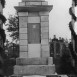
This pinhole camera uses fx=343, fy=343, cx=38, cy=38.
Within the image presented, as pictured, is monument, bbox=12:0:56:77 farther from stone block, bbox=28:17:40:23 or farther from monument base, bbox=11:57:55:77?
monument base, bbox=11:57:55:77

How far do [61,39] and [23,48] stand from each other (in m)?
16.9

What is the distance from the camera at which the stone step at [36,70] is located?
2195 centimetres

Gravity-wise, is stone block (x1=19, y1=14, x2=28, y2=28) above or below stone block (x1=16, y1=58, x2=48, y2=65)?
above

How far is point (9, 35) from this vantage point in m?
37.6

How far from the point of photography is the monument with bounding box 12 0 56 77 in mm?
22375

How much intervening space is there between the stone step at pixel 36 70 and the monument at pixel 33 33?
34cm

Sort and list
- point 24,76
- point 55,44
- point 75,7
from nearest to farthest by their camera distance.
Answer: point 24,76
point 75,7
point 55,44

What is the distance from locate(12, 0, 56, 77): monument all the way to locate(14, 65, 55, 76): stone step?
343mm

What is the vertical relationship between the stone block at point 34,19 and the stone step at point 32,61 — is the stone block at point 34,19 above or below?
above

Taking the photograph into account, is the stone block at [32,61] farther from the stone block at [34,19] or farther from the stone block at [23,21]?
the stone block at [34,19]

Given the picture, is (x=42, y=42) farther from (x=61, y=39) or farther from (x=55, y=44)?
(x=61, y=39)

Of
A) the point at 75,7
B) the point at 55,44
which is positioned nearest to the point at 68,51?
the point at 55,44

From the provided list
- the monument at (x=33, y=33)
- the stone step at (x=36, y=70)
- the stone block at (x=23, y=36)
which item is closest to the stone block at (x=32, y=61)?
the monument at (x=33, y=33)

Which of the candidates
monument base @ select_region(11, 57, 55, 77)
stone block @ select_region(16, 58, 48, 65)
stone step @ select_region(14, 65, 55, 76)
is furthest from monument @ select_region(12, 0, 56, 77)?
stone step @ select_region(14, 65, 55, 76)
